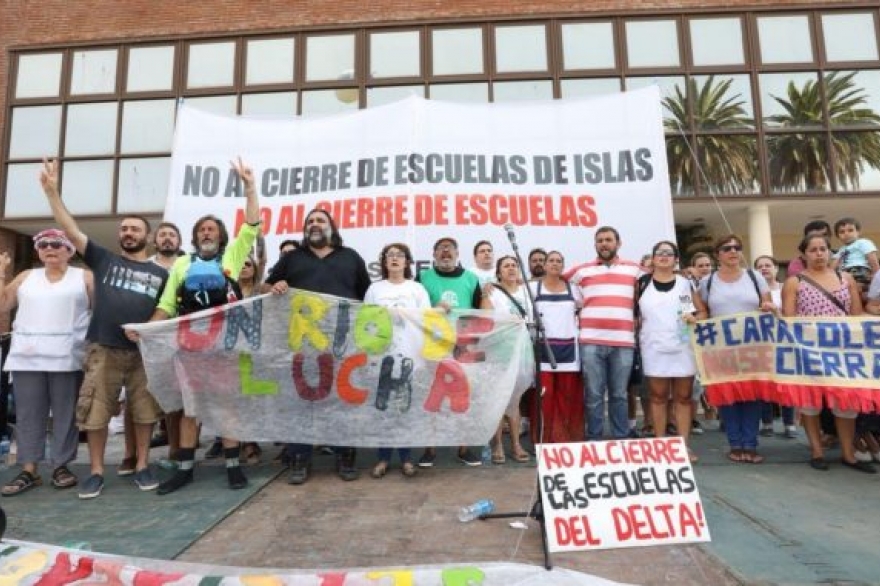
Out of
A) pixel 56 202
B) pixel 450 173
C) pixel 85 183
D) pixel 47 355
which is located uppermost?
pixel 85 183

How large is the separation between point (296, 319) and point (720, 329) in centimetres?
322

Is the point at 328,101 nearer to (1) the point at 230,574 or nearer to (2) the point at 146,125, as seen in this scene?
(2) the point at 146,125

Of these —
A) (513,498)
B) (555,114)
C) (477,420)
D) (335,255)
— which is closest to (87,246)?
(335,255)

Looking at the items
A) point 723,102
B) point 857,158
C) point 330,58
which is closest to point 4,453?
point 330,58

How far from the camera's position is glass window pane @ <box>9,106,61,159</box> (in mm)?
10156

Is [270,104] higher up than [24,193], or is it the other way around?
[270,104]

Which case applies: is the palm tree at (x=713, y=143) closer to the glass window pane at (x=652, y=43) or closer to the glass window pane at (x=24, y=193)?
the glass window pane at (x=652, y=43)

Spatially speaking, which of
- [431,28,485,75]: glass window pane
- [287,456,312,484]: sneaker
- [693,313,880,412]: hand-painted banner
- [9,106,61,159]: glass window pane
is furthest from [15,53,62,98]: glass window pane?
[693,313,880,412]: hand-painted banner

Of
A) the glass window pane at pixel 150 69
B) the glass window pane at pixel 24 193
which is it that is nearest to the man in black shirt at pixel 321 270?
the glass window pane at pixel 150 69

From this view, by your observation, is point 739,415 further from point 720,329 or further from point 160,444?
point 160,444

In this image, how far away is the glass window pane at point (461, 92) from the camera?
953 cm

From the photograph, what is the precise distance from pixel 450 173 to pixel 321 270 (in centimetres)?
202

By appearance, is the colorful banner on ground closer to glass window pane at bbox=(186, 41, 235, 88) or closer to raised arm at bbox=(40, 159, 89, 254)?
raised arm at bbox=(40, 159, 89, 254)

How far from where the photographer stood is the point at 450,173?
5.62 metres
